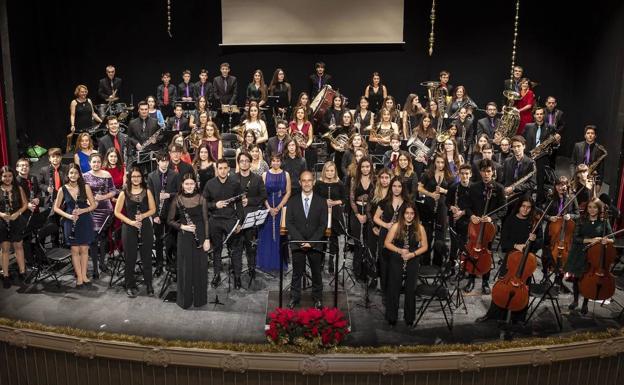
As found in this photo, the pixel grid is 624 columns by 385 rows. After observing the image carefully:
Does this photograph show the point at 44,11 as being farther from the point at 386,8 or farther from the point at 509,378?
the point at 509,378

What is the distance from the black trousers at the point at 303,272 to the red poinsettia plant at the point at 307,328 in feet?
3.40

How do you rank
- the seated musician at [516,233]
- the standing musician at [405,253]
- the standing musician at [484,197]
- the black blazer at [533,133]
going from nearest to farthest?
the standing musician at [405,253] < the seated musician at [516,233] < the standing musician at [484,197] < the black blazer at [533,133]

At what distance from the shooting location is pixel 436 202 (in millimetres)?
7863

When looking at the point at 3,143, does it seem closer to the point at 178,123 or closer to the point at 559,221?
the point at 178,123

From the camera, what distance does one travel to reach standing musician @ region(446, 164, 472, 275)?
25.2 ft

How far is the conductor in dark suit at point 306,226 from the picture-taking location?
23.6 ft

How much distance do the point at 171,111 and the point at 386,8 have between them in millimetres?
4451

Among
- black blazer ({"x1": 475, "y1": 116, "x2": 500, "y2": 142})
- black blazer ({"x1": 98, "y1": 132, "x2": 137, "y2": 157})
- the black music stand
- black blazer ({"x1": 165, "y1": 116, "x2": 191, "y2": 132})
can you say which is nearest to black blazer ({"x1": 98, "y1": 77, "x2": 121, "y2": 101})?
black blazer ({"x1": 165, "y1": 116, "x2": 191, "y2": 132})

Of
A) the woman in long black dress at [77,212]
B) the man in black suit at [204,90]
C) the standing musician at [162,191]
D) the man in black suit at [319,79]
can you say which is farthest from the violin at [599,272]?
the man in black suit at [204,90]

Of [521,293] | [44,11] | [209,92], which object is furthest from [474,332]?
[44,11]

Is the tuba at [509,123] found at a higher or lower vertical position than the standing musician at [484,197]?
higher

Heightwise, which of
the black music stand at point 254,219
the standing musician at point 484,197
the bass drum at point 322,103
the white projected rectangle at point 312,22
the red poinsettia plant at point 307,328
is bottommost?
the red poinsettia plant at point 307,328

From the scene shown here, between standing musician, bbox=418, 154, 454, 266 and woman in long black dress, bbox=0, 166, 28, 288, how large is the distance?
4333mm

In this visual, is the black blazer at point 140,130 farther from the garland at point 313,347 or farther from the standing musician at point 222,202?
the garland at point 313,347
